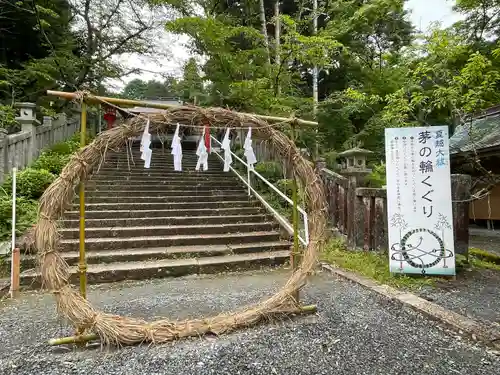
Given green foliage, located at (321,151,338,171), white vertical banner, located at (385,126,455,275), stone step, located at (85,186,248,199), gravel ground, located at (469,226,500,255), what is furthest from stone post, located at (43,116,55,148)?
gravel ground, located at (469,226,500,255)

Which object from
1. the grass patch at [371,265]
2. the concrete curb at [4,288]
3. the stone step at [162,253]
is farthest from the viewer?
the stone step at [162,253]

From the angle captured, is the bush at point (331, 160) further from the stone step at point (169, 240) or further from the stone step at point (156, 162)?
the stone step at point (156, 162)

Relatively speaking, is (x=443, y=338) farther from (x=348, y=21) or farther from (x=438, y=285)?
(x=348, y=21)

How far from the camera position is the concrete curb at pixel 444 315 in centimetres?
246

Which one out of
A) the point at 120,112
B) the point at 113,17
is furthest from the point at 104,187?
the point at 113,17

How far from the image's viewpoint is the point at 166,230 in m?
5.36

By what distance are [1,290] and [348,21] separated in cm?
1106

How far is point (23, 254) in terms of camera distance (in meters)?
4.35

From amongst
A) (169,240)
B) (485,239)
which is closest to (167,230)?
(169,240)

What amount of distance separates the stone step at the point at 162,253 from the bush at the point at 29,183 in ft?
5.13

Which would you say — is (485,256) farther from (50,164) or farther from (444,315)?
(50,164)

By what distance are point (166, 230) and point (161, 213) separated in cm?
62

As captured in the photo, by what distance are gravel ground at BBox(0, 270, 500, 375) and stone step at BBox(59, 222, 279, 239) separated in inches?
63.6

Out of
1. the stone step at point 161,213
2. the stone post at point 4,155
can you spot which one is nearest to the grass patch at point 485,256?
the stone step at point 161,213
